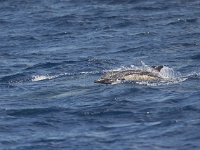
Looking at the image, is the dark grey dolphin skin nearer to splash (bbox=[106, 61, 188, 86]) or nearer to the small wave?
splash (bbox=[106, 61, 188, 86])

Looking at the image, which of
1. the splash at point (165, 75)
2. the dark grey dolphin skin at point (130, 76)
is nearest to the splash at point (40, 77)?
the dark grey dolphin skin at point (130, 76)

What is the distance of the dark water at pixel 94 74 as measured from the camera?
23.4 m

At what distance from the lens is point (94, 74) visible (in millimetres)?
33719

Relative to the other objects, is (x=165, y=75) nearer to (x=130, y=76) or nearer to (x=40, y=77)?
(x=130, y=76)

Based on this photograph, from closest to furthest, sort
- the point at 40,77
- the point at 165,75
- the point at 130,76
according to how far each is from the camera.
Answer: the point at 130,76 → the point at 165,75 → the point at 40,77

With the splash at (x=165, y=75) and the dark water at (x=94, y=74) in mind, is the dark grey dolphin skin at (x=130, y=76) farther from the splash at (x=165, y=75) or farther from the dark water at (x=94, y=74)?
the dark water at (x=94, y=74)

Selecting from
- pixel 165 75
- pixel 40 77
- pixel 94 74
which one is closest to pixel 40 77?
pixel 40 77

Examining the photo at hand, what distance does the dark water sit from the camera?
2336 centimetres

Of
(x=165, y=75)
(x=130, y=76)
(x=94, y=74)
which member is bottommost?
(x=94, y=74)

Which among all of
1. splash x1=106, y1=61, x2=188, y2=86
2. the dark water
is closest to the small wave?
the dark water

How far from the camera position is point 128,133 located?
23266mm

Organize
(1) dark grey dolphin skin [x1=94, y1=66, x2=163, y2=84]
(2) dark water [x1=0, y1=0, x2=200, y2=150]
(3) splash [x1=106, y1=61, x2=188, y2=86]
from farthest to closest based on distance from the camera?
1. (1) dark grey dolphin skin [x1=94, y1=66, x2=163, y2=84]
2. (3) splash [x1=106, y1=61, x2=188, y2=86]
3. (2) dark water [x1=0, y1=0, x2=200, y2=150]

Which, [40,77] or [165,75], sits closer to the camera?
[165,75]

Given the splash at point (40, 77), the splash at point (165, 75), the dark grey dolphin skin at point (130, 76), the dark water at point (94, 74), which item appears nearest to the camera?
the dark water at point (94, 74)
